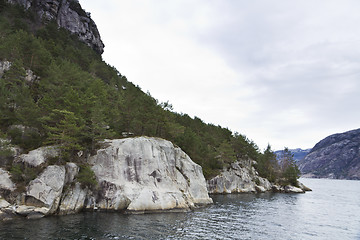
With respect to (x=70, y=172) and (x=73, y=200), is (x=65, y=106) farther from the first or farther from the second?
(x=73, y=200)

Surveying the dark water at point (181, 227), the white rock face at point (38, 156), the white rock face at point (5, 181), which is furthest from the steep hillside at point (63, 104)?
the dark water at point (181, 227)

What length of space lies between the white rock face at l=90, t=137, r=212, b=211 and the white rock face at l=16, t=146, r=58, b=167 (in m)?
A: 6.99

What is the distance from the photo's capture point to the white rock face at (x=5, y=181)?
1161 inches

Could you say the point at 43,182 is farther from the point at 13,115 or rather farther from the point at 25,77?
the point at 25,77

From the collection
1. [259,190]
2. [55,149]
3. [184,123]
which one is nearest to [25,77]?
[55,149]

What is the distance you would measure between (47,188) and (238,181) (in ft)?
229

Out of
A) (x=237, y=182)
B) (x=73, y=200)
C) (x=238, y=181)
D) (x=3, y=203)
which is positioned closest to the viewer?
(x=3, y=203)

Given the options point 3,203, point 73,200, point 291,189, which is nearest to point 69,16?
point 73,200

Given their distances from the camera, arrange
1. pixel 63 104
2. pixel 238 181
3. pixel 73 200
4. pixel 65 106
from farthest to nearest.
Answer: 1. pixel 238 181
2. pixel 63 104
3. pixel 65 106
4. pixel 73 200

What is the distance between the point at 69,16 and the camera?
106438mm

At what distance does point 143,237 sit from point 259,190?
7674cm

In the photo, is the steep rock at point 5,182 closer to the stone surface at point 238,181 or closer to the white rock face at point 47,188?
the white rock face at point 47,188

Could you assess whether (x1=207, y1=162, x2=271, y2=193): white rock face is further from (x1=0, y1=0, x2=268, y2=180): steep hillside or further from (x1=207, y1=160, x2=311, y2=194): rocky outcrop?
(x1=0, y1=0, x2=268, y2=180): steep hillside

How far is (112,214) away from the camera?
34.1 m
